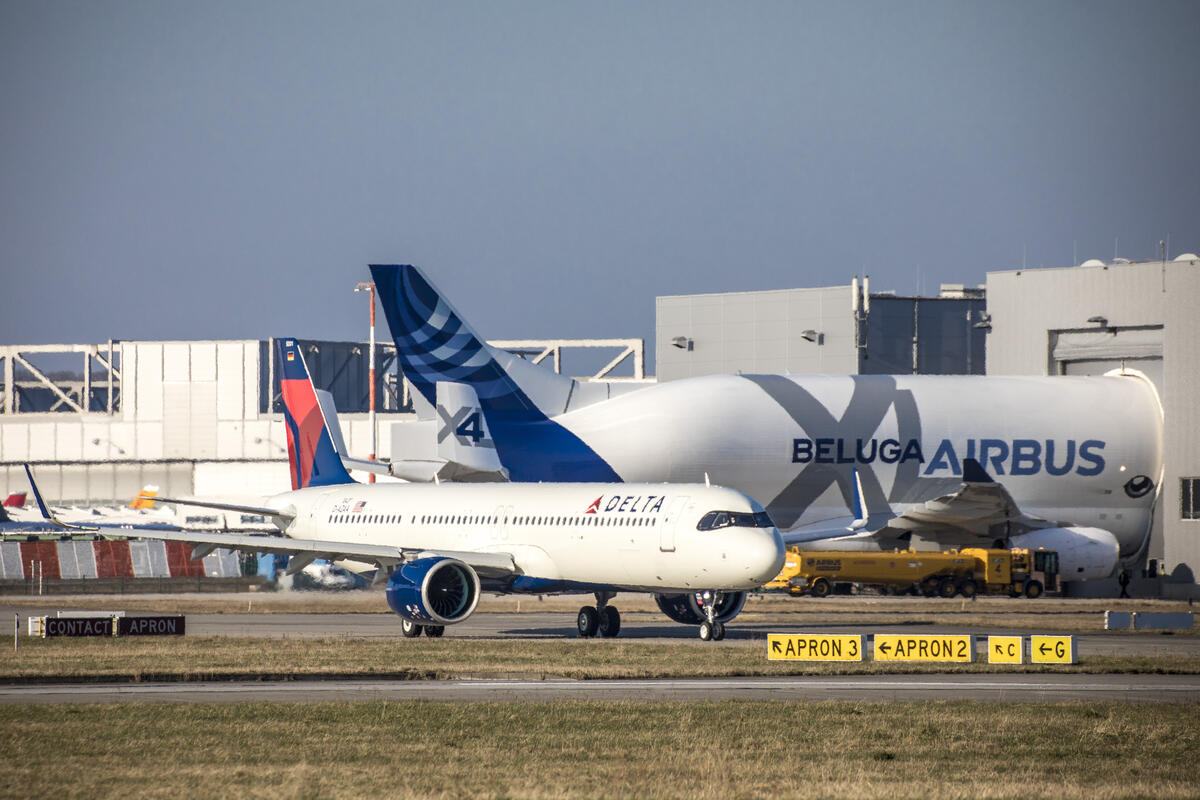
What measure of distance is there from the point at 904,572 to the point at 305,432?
25.8 meters

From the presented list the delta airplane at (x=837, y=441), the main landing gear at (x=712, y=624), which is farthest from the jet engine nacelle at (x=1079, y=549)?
the main landing gear at (x=712, y=624)

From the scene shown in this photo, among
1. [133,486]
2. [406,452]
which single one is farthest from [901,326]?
[133,486]

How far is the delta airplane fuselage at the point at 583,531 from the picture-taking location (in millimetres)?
38594

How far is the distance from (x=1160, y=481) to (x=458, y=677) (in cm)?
5672

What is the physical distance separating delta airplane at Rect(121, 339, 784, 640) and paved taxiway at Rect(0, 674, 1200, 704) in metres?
8.06

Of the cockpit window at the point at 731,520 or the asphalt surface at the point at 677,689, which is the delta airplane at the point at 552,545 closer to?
the cockpit window at the point at 731,520

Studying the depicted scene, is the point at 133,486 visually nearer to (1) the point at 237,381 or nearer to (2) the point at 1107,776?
(1) the point at 237,381

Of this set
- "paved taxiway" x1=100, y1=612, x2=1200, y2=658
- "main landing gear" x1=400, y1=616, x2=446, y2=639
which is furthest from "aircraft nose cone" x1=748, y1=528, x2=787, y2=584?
"main landing gear" x1=400, y1=616, x2=446, y2=639

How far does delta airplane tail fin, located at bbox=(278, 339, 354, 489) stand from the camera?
55344mm

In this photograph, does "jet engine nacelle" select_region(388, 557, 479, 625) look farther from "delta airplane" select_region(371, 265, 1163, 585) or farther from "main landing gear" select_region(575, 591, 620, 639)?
"delta airplane" select_region(371, 265, 1163, 585)

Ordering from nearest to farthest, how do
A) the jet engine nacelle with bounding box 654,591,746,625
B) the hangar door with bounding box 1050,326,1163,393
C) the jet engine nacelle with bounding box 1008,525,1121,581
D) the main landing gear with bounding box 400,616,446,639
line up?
the jet engine nacelle with bounding box 654,591,746,625 < the main landing gear with bounding box 400,616,446,639 < the jet engine nacelle with bounding box 1008,525,1121,581 < the hangar door with bounding box 1050,326,1163,393

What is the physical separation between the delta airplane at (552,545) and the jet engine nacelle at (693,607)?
45 millimetres

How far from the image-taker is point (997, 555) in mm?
66875

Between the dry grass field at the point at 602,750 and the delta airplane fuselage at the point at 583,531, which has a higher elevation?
the delta airplane fuselage at the point at 583,531
